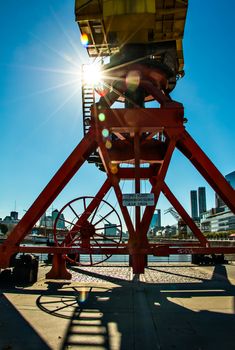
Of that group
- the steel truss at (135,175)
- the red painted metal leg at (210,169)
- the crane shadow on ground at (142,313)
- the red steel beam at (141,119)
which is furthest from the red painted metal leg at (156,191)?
the crane shadow on ground at (142,313)

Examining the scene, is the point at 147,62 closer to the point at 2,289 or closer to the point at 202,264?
the point at 2,289

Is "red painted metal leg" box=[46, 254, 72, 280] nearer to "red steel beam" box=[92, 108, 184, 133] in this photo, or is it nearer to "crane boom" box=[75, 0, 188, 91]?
"red steel beam" box=[92, 108, 184, 133]

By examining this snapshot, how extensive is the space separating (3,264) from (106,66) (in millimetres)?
8682

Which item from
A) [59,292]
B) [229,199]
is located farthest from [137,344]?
[229,199]

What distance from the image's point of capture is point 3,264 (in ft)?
32.3

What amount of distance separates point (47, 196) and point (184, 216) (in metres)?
6.77

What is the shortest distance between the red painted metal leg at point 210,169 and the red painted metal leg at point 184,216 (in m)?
3.43

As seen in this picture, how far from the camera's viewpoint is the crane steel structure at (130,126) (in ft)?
32.2

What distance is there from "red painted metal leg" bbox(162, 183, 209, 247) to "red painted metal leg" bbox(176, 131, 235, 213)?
3.43 metres

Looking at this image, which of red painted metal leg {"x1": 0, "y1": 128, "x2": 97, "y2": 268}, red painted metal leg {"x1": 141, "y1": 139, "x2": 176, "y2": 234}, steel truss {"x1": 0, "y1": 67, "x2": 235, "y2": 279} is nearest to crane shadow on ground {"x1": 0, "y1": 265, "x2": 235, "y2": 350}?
steel truss {"x1": 0, "y1": 67, "x2": 235, "y2": 279}

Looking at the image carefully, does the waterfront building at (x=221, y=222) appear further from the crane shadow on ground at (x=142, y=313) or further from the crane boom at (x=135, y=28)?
the crane shadow on ground at (x=142, y=313)

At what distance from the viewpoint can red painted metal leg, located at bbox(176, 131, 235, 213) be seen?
10.3 metres

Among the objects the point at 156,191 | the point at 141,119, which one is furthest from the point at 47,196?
the point at 141,119

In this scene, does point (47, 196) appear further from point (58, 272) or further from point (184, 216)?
point (184, 216)
